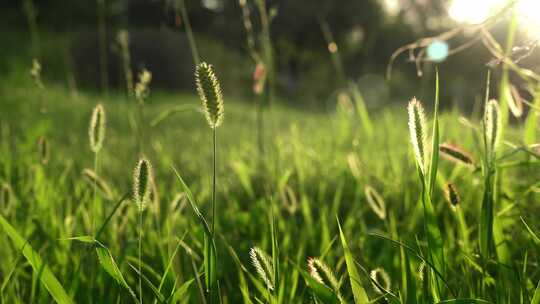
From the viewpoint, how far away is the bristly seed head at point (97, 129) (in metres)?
0.85

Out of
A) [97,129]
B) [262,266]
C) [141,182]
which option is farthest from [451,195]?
[97,129]

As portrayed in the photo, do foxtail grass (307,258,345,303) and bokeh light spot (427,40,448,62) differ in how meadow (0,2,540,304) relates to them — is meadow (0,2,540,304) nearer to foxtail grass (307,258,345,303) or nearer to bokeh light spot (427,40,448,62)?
foxtail grass (307,258,345,303)

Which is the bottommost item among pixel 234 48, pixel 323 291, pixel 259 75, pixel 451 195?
pixel 323 291

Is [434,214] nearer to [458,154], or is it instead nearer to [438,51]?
[458,154]

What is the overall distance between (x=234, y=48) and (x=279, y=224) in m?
15.5

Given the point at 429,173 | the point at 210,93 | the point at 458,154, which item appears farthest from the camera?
the point at 458,154

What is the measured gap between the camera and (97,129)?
0.87 m

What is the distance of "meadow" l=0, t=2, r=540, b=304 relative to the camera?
2.21ft

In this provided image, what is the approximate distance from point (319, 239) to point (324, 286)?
→ 0.61m

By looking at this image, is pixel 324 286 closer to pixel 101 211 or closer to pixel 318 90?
pixel 101 211

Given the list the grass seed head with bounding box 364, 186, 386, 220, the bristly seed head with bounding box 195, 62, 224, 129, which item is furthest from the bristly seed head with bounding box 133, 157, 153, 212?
the grass seed head with bounding box 364, 186, 386, 220

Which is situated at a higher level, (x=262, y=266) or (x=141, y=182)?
(x=141, y=182)

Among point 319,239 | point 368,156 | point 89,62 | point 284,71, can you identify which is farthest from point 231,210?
point 284,71

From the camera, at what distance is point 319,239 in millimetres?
1276
